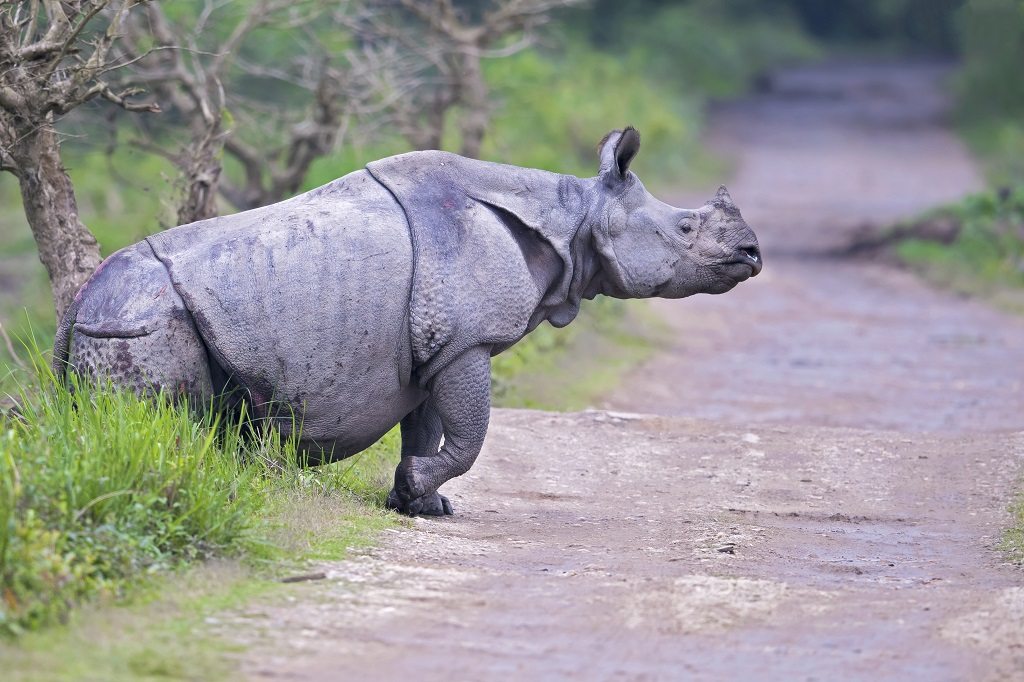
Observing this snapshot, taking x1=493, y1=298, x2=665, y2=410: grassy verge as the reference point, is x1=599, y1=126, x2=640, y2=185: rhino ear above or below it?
above

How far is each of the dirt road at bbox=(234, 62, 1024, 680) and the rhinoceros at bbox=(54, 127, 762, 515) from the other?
2.17ft

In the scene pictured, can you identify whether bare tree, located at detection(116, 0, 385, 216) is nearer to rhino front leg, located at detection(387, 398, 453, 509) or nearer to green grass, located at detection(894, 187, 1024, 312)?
rhino front leg, located at detection(387, 398, 453, 509)

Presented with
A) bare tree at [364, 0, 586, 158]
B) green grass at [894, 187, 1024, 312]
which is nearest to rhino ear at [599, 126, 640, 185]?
bare tree at [364, 0, 586, 158]

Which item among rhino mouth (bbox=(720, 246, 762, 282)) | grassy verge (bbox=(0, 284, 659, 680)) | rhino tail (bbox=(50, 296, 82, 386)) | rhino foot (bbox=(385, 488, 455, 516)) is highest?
rhino mouth (bbox=(720, 246, 762, 282))

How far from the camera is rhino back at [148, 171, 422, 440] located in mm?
6188

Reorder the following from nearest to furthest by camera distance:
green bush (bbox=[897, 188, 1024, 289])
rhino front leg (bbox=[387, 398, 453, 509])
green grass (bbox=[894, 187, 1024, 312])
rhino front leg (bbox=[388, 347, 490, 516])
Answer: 1. rhino front leg (bbox=[388, 347, 490, 516])
2. rhino front leg (bbox=[387, 398, 453, 509])
3. green grass (bbox=[894, 187, 1024, 312])
4. green bush (bbox=[897, 188, 1024, 289])

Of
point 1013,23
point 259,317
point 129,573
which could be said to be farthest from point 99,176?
point 1013,23

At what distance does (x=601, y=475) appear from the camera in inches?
327

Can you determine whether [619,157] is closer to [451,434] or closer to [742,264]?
[742,264]

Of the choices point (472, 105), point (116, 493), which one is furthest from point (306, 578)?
point (472, 105)

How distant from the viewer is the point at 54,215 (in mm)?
Answer: 7344

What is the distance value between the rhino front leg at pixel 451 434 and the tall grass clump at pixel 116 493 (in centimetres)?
49

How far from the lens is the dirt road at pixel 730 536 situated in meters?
4.77

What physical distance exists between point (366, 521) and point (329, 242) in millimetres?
1185
